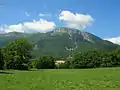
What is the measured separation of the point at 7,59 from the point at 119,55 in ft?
194

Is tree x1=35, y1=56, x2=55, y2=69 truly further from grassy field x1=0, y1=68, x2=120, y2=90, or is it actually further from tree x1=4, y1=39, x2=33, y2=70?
grassy field x1=0, y1=68, x2=120, y2=90

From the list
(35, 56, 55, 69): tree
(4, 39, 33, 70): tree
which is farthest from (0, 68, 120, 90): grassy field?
(35, 56, 55, 69): tree

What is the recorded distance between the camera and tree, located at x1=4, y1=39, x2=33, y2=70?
127312 millimetres

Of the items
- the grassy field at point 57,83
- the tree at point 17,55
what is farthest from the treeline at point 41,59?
the grassy field at point 57,83

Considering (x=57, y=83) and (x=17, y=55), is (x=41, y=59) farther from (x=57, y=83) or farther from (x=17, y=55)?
(x=57, y=83)

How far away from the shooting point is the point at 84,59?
6555 inches

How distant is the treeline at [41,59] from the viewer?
5059 inches

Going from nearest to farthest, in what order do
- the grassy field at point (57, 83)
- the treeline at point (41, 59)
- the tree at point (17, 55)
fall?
the grassy field at point (57, 83) < the tree at point (17, 55) < the treeline at point (41, 59)

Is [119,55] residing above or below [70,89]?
above

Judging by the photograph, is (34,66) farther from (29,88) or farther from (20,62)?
(29,88)

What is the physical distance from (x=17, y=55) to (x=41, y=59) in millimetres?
29221

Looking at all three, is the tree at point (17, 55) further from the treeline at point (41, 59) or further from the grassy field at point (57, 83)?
the grassy field at point (57, 83)

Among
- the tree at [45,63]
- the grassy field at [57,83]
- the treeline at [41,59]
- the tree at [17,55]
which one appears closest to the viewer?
the grassy field at [57,83]

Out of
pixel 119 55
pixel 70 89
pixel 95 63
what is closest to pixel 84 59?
pixel 95 63
